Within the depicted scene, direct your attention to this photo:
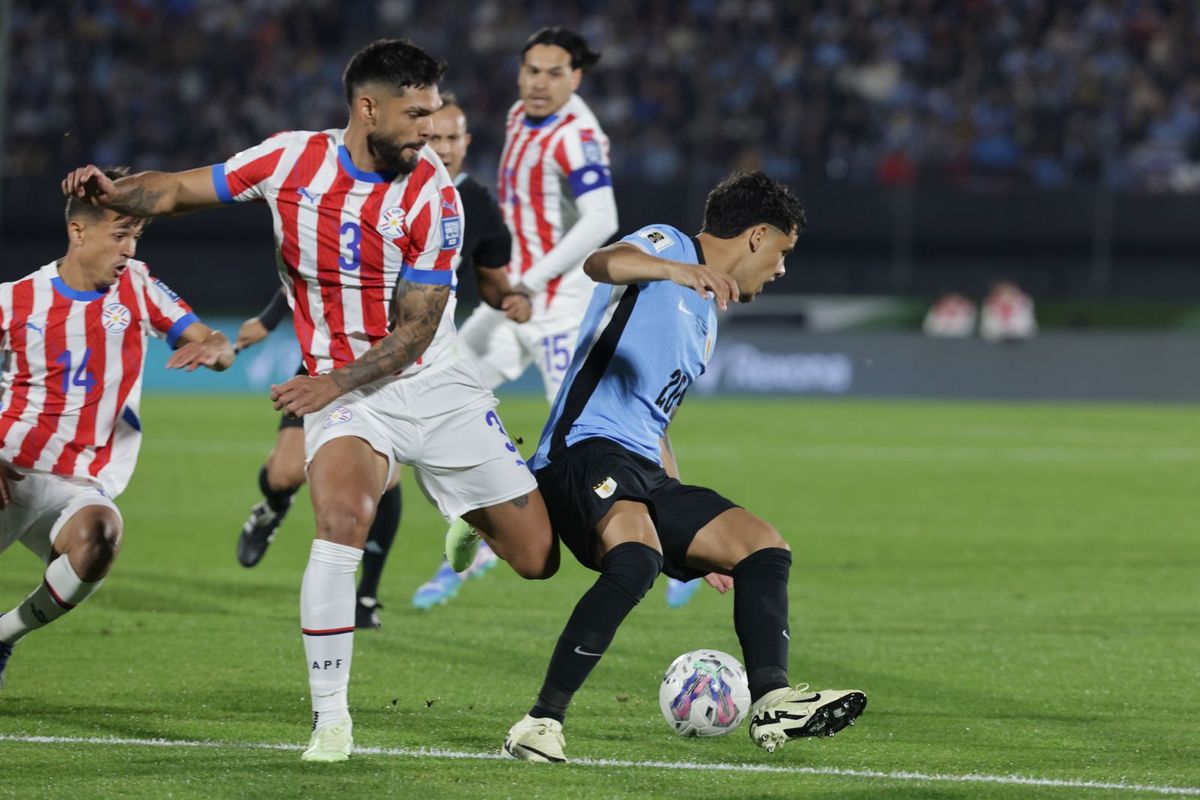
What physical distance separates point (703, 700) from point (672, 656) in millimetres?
1554

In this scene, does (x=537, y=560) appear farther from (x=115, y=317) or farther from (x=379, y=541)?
(x=379, y=541)

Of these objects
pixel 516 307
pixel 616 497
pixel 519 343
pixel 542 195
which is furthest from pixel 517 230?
pixel 616 497

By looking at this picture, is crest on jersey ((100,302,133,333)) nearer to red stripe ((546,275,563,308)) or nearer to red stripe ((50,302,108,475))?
red stripe ((50,302,108,475))

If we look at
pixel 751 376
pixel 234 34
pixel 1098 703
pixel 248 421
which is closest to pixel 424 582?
pixel 1098 703

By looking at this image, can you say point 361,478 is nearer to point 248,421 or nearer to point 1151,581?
point 1151,581

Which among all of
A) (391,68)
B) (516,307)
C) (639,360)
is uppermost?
(391,68)

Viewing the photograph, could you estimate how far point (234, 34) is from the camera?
25.8 meters

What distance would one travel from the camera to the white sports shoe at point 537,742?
4566 millimetres

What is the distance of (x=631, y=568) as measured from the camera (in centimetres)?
478

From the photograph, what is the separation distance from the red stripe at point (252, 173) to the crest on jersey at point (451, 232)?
494mm

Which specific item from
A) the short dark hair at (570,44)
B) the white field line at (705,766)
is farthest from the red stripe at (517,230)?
the white field line at (705,766)

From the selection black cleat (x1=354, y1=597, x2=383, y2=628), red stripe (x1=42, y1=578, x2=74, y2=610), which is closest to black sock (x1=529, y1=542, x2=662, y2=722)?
red stripe (x1=42, y1=578, x2=74, y2=610)

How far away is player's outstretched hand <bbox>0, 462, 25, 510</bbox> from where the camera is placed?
5406 millimetres

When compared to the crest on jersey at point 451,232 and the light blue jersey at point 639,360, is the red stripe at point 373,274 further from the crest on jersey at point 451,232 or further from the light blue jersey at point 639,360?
the light blue jersey at point 639,360
